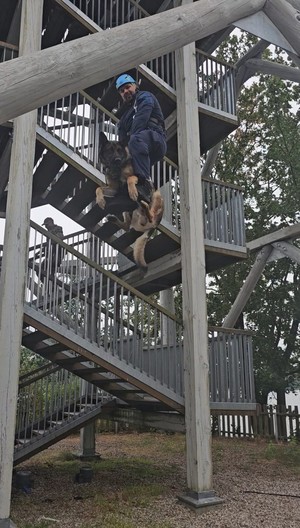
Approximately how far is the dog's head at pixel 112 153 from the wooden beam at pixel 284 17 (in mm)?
2079

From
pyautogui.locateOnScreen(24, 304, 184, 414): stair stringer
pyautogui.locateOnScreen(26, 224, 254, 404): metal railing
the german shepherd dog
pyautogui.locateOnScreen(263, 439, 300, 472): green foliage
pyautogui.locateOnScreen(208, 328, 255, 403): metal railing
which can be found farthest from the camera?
pyautogui.locateOnScreen(263, 439, 300, 472): green foliage

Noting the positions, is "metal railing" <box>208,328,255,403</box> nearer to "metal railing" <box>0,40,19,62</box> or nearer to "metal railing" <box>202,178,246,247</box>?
"metal railing" <box>202,178,246,247</box>

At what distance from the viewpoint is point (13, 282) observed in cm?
514

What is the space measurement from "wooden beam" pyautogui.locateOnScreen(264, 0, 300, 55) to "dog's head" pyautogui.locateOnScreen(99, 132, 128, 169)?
208cm

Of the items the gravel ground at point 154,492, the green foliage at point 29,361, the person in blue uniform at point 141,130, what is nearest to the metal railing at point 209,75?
the person in blue uniform at point 141,130

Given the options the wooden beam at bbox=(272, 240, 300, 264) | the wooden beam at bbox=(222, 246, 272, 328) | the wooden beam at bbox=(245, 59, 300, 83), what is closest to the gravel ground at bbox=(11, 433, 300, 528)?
the wooden beam at bbox=(222, 246, 272, 328)

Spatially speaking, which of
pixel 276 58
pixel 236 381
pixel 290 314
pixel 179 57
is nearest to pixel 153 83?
pixel 179 57

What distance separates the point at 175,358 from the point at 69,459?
487 cm

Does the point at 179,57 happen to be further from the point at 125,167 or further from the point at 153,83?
the point at 125,167

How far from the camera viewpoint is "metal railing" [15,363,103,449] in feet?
26.0

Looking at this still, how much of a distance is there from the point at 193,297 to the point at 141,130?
251 cm

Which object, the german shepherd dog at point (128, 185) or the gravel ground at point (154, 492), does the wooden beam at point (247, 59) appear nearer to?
the german shepherd dog at point (128, 185)

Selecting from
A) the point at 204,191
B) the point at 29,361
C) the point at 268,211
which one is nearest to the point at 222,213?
the point at 204,191

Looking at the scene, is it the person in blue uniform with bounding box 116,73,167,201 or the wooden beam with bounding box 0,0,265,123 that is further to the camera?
the person in blue uniform with bounding box 116,73,167,201
